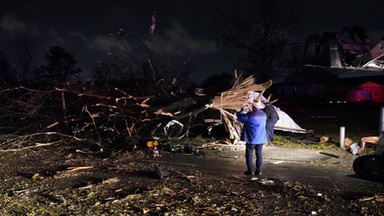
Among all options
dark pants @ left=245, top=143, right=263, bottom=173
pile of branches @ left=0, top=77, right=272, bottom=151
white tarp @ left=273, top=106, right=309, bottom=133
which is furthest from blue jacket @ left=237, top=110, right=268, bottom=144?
white tarp @ left=273, top=106, right=309, bottom=133

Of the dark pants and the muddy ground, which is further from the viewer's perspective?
the dark pants

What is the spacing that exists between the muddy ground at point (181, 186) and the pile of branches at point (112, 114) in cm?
107

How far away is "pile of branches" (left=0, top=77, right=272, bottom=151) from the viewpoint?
11125 mm

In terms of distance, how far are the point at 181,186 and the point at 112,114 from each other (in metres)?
4.87

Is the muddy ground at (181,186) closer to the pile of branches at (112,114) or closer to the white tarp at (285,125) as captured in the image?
the pile of branches at (112,114)

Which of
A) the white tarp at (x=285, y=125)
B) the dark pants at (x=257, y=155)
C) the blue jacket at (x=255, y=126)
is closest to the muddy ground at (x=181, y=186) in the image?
the dark pants at (x=257, y=155)


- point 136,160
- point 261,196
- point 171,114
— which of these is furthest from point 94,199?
point 171,114

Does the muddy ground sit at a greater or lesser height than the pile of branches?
lesser

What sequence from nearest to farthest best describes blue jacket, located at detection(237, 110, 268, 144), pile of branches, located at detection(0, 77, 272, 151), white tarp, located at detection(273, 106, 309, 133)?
blue jacket, located at detection(237, 110, 268, 144) < pile of branches, located at detection(0, 77, 272, 151) < white tarp, located at detection(273, 106, 309, 133)

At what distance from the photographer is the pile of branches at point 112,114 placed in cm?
1112

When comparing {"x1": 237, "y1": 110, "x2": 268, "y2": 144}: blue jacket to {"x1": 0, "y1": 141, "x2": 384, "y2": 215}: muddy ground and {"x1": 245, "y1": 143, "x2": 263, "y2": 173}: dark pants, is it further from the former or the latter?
{"x1": 0, "y1": 141, "x2": 384, "y2": 215}: muddy ground

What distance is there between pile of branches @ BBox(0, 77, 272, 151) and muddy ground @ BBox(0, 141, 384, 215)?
1071mm

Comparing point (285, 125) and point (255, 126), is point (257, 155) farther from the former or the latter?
point (285, 125)

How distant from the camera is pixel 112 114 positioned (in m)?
11.4
